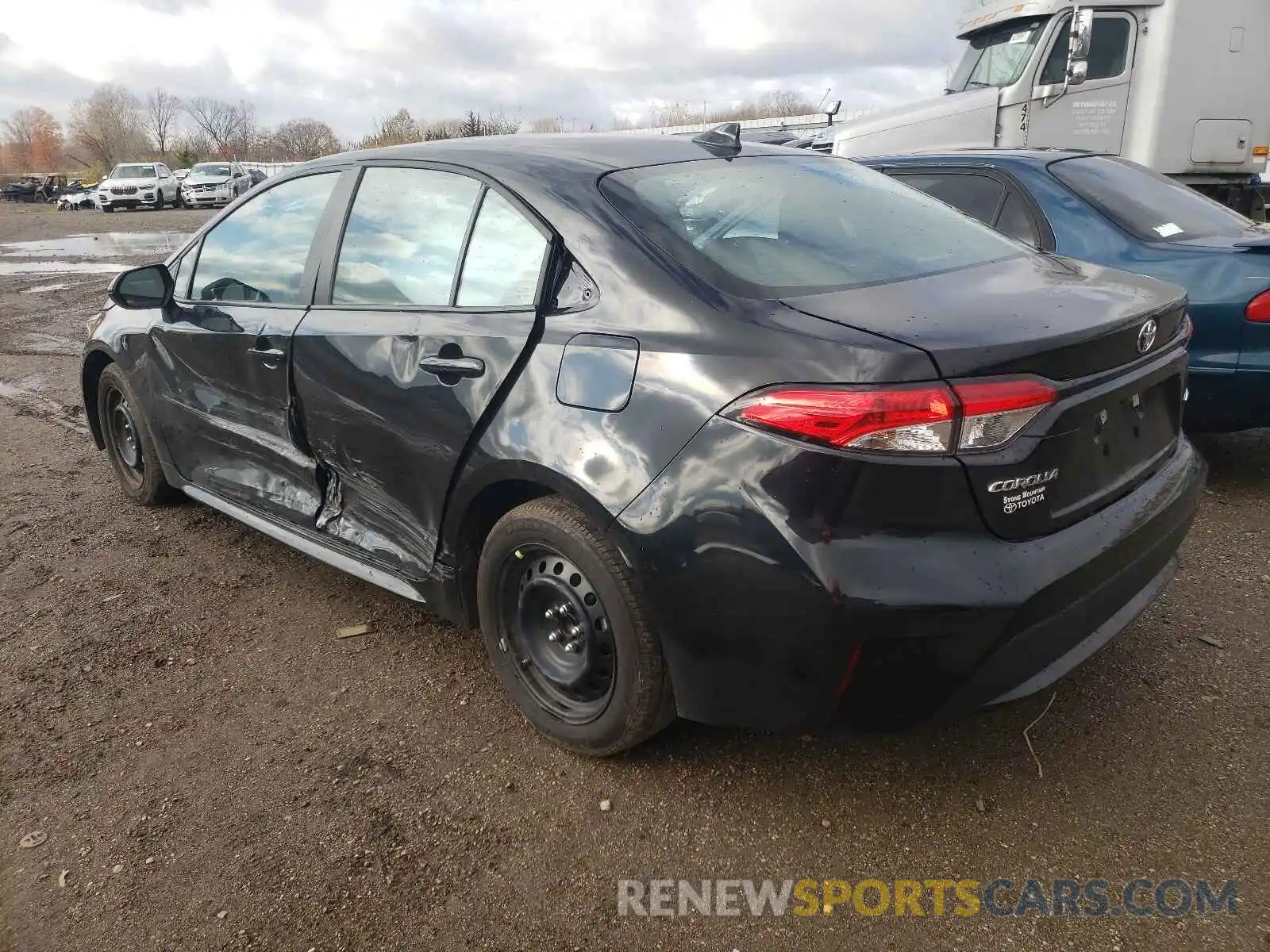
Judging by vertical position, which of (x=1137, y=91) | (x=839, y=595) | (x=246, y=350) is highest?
(x=1137, y=91)

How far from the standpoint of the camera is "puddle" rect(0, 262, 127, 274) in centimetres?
1516

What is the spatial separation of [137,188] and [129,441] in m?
36.3

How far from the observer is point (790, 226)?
8.73ft

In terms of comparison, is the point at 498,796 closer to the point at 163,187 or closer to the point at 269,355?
the point at 269,355

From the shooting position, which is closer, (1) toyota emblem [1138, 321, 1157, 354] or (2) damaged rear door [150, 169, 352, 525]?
(1) toyota emblem [1138, 321, 1157, 354]

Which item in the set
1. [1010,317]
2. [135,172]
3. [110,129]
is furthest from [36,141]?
[1010,317]

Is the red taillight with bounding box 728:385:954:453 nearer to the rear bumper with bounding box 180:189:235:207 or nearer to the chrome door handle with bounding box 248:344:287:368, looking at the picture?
the chrome door handle with bounding box 248:344:287:368

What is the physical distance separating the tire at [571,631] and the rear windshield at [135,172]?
3971 cm

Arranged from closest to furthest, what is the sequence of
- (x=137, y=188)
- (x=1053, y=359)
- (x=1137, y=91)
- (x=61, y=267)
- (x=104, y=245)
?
(x=1053, y=359)
(x=1137, y=91)
(x=61, y=267)
(x=104, y=245)
(x=137, y=188)

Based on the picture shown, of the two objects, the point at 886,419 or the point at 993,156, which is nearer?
the point at 886,419

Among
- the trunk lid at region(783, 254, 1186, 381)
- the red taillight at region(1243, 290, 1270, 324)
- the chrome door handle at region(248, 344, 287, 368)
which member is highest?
the trunk lid at region(783, 254, 1186, 381)

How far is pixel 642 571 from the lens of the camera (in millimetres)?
2232

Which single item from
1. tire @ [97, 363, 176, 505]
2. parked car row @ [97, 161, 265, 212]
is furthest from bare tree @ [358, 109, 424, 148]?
tire @ [97, 363, 176, 505]

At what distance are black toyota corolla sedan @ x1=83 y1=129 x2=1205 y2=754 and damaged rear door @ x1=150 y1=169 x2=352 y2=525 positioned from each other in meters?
0.03
